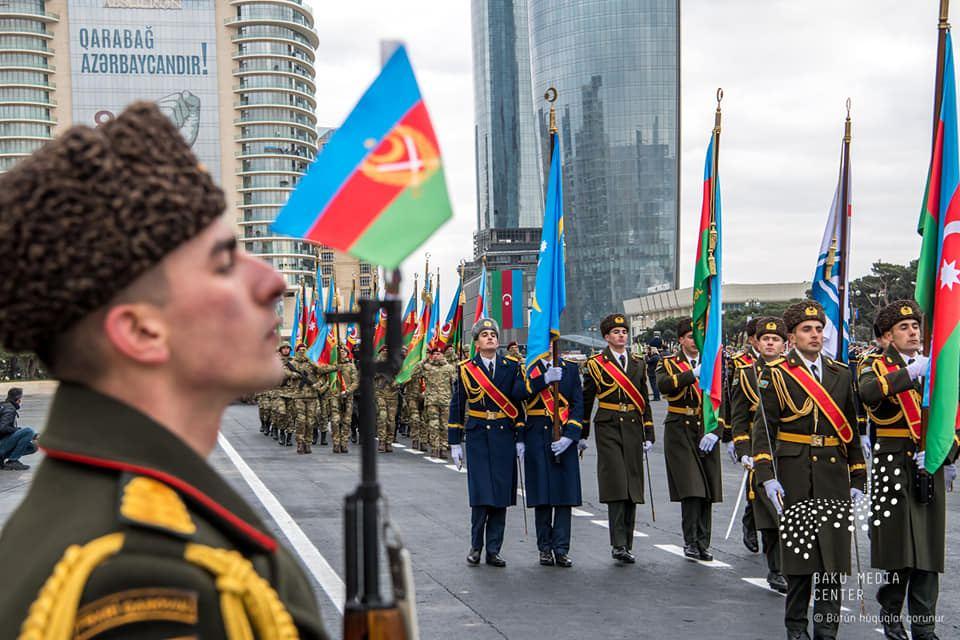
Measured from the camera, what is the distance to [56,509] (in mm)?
1485

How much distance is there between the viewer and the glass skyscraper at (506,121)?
175750mm

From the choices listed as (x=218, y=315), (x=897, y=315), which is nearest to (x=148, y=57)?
(x=897, y=315)

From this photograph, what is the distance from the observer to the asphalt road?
6.93m

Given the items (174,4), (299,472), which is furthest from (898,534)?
(174,4)

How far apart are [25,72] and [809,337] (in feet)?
404

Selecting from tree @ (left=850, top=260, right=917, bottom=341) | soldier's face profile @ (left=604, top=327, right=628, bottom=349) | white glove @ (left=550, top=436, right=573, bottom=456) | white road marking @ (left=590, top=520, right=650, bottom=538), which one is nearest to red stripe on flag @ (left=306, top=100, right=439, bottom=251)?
white glove @ (left=550, top=436, right=573, bottom=456)

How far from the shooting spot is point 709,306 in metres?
10.1

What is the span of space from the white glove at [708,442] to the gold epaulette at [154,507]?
8.58m

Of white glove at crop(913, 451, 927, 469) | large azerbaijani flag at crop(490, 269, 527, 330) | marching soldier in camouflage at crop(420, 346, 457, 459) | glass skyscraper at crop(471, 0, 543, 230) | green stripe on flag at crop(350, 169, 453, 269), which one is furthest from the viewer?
glass skyscraper at crop(471, 0, 543, 230)

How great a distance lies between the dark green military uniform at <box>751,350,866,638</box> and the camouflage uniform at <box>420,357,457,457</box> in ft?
40.1

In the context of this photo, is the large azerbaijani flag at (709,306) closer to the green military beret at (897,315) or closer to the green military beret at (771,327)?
the green military beret at (771,327)

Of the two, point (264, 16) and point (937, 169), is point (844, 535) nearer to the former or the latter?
point (937, 169)

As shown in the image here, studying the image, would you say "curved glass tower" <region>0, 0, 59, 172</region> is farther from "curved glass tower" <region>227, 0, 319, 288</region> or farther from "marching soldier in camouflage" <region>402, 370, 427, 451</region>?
"marching soldier in camouflage" <region>402, 370, 427, 451</region>

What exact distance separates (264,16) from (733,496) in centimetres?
12045
